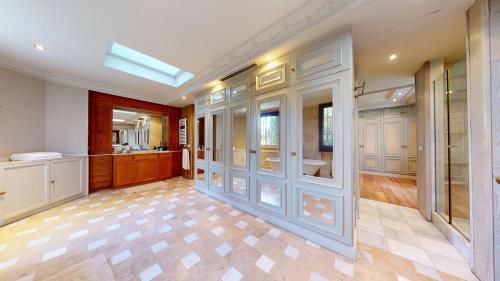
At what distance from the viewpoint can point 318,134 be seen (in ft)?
6.57

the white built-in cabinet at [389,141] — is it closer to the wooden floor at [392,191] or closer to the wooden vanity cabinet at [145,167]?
the wooden floor at [392,191]

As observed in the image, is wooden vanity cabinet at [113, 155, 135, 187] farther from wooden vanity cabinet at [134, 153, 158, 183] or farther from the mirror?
the mirror

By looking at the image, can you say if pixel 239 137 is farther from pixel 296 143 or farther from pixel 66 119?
pixel 66 119

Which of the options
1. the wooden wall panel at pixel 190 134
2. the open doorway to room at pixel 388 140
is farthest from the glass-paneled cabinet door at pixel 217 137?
the open doorway to room at pixel 388 140

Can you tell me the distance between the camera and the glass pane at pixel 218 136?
10.9 ft

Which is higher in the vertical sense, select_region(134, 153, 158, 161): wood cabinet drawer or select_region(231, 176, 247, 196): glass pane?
select_region(134, 153, 158, 161): wood cabinet drawer

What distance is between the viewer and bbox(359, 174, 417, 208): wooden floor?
3.29 m

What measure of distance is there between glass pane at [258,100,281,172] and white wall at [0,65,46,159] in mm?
4373

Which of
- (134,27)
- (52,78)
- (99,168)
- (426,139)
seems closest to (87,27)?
(134,27)

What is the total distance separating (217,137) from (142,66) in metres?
2.25

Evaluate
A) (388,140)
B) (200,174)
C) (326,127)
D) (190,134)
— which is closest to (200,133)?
(200,174)

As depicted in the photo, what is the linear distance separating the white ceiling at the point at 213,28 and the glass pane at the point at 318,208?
2.04 metres

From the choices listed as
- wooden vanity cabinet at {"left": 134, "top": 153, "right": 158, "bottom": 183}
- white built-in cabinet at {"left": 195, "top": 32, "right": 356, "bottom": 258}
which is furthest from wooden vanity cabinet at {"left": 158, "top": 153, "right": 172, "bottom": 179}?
white built-in cabinet at {"left": 195, "top": 32, "right": 356, "bottom": 258}

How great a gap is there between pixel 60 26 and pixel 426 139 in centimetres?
542
